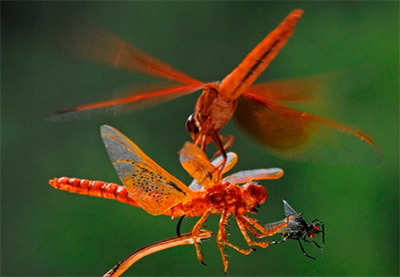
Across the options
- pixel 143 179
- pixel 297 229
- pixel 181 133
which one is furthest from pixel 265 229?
pixel 181 133

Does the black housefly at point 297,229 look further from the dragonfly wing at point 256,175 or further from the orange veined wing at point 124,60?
the orange veined wing at point 124,60

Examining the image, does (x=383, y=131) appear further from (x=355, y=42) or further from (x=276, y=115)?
(x=276, y=115)

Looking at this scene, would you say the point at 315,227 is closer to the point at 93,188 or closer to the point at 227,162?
the point at 227,162

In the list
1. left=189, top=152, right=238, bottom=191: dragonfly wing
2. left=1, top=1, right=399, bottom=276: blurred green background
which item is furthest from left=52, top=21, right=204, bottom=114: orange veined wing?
left=1, top=1, right=399, bottom=276: blurred green background

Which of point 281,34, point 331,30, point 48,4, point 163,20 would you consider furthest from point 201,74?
point 281,34

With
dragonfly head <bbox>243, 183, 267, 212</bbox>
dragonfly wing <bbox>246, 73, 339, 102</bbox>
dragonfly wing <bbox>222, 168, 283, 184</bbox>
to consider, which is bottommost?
dragonfly head <bbox>243, 183, 267, 212</bbox>

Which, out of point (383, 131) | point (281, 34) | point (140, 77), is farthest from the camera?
point (383, 131)

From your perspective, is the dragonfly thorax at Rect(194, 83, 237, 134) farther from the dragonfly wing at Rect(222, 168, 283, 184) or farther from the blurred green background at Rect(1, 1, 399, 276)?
the blurred green background at Rect(1, 1, 399, 276)

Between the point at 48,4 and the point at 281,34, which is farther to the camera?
the point at 48,4
